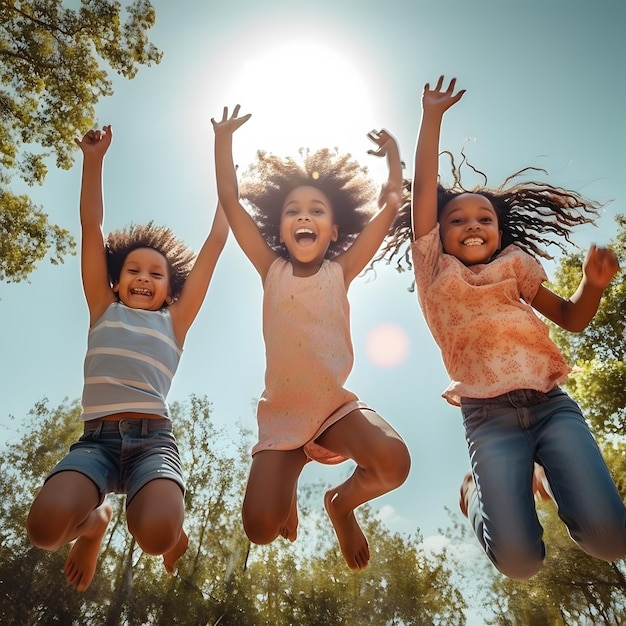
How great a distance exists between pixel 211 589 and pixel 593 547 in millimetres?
18639

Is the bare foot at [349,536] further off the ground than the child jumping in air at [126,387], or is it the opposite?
the child jumping in air at [126,387]

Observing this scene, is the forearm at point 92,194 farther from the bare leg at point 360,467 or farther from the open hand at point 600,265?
the open hand at point 600,265

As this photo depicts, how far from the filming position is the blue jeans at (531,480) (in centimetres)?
282

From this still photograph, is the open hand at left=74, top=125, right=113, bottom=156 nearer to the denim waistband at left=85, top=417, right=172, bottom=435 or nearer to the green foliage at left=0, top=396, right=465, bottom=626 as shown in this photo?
the denim waistband at left=85, top=417, right=172, bottom=435

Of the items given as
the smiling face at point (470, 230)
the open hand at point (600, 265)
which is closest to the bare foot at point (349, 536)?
the smiling face at point (470, 230)

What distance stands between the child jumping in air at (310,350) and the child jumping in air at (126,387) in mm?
473

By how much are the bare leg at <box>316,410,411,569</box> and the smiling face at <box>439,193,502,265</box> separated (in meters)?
1.35

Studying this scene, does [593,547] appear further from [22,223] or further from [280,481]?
[22,223]

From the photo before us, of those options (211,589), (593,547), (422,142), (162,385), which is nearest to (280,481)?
(162,385)

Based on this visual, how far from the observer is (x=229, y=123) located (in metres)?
4.25

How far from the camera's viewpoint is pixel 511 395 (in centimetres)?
329

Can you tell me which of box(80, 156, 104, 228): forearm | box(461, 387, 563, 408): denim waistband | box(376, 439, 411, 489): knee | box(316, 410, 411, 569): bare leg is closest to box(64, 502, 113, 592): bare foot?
box(316, 410, 411, 569): bare leg

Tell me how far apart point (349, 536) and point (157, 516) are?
1.13 meters

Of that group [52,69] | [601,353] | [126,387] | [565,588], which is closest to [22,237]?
[52,69]
